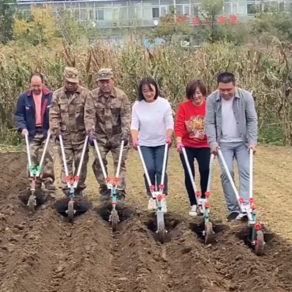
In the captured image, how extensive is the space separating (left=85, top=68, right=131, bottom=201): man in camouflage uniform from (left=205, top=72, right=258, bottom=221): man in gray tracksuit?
1.45 meters

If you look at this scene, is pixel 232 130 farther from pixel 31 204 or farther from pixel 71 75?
pixel 31 204

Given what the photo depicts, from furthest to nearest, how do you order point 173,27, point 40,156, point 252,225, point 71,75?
1. point 173,27
2. point 40,156
3. point 71,75
4. point 252,225

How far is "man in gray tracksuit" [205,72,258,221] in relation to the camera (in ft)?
28.9

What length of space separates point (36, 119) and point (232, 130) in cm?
331

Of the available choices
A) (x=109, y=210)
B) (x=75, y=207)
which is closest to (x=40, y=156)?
(x=75, y=207)

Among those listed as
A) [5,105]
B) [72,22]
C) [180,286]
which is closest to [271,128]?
[5,105]

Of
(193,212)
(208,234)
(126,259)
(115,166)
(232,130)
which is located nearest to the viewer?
(126,259)

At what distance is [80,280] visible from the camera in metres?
6.13

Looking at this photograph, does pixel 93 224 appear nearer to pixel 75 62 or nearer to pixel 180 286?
pixel 180 286

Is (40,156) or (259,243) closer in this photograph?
(259,243)

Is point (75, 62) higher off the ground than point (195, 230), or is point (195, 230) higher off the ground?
point (75, 62)

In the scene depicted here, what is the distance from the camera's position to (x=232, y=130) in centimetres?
889

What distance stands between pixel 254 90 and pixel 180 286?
39.0 ft

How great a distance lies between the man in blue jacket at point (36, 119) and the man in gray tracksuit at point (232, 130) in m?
2.94
